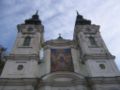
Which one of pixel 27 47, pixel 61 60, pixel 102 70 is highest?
pixel 27 47

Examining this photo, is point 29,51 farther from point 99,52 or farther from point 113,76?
point 113,76

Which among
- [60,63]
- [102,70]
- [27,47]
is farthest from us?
[27,47]

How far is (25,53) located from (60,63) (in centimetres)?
352

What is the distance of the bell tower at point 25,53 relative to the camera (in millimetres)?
15852

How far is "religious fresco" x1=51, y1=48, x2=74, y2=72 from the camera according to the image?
16906 mm

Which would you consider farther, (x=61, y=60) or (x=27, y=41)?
(x=27, y=41)

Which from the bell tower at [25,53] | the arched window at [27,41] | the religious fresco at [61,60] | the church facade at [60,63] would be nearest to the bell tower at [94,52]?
the church facade at [60,63]

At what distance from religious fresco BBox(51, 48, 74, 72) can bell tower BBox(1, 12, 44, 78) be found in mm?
1537

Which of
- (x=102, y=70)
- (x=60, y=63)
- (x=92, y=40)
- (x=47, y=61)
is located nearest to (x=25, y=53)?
(x=47, y=61)

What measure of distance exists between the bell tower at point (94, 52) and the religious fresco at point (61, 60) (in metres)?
1.33

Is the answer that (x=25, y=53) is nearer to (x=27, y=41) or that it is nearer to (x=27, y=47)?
(x=27, y=47)

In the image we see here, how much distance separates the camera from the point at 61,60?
17812 mm

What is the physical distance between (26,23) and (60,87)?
37.5 ft

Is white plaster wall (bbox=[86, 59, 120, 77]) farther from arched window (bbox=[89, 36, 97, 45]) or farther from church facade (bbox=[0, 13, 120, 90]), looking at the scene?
arched window (bbox=[89, 36, 97, 45])
